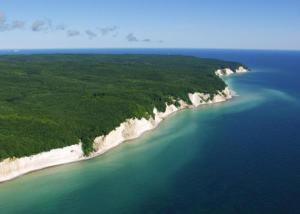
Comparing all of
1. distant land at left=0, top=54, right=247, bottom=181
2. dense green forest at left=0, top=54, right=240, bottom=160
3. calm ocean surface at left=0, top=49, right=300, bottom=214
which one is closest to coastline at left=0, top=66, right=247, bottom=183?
distant land at left=0, top=54, right=247, bottom=181

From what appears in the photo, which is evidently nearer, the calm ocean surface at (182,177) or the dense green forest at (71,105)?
the calm ocean surface at (182,177)

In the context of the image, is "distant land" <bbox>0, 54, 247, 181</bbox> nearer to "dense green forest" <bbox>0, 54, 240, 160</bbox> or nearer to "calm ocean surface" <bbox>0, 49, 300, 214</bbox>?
"dense green forest" <bbox>0, 54, 240, 160</bbox>

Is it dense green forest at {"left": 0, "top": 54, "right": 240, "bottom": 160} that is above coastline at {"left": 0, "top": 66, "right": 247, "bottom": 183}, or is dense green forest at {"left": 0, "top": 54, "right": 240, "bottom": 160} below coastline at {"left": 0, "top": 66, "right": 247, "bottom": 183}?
above

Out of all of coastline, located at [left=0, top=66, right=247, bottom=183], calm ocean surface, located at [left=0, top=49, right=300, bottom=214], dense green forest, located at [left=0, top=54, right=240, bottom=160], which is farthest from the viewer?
dense green forest, located at [left=0, top=54, right=240, bottom=160]

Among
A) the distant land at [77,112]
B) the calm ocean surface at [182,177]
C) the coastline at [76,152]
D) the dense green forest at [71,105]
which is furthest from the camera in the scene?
the dense green forest at [71,105]

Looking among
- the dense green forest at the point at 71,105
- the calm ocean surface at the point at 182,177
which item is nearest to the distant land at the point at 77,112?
the dense green forest at the point at 71,105

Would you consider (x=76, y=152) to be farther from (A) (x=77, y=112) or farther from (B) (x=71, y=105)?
(B) (x=71, y=105)

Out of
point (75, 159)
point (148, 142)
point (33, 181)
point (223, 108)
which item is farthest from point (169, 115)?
point (33, 181)

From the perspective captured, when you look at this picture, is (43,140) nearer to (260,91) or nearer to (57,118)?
(57,118)

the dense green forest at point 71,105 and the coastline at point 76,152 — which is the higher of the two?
the dense green forest at point 71,105

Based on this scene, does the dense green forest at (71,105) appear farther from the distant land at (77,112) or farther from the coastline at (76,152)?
the coastline at (76,152)
